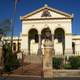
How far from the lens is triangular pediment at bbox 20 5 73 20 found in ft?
185

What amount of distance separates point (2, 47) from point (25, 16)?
86.3 ft

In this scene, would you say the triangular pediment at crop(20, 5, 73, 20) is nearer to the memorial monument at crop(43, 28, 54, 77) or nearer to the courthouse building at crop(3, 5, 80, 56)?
the courthouse building at crop(3, 5, 80, 56)

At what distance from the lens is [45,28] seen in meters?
57.3

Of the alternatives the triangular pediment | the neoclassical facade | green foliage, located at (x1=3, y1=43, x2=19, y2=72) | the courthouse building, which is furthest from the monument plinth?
the triangular pediment

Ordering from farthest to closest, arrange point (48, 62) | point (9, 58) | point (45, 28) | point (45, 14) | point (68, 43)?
1. point (45, 28)
2. point (45, 14)
3. point (68, 43)
4. point (9, 58)
5. point (48, 62)

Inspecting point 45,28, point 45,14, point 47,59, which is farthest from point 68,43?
point 47,59

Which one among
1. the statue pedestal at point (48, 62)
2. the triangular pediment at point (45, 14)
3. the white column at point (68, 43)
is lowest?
the statue pedestal at point (48, 62)

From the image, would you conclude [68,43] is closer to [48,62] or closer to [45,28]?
[45,28]

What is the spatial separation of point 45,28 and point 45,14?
271cm

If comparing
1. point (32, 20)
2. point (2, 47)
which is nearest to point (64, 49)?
point (32, 20)

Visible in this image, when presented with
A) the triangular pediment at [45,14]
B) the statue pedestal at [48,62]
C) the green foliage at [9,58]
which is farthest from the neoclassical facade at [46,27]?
the statue pedestal at [48,62]

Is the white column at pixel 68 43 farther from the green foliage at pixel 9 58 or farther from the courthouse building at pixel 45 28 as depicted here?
the green foliage at pixel 9 58

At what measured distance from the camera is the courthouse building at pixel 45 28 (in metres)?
56.0

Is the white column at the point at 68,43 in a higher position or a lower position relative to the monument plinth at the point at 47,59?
higher
